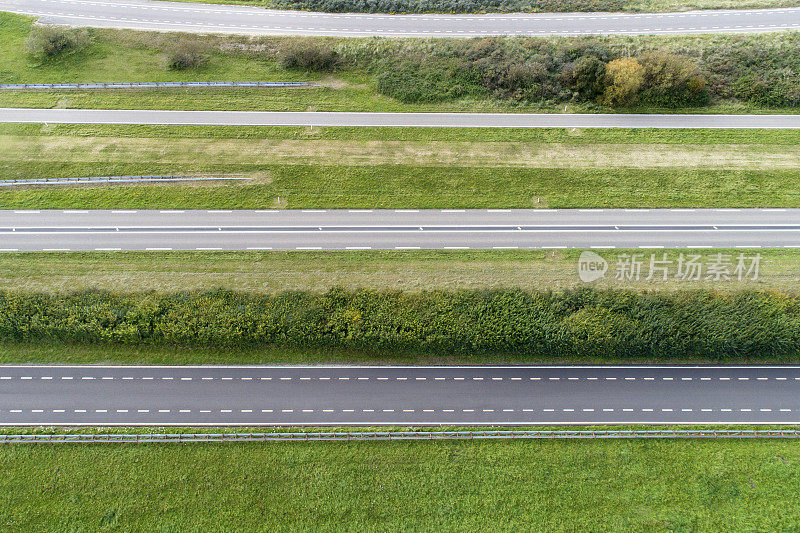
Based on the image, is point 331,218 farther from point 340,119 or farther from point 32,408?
point 32,408

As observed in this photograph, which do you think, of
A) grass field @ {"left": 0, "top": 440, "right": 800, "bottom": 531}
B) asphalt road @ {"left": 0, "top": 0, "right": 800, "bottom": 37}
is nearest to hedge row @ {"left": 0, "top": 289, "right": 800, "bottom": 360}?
grass field @ {"left": 0, "top": 440, "right": 800, "bottom": 531}

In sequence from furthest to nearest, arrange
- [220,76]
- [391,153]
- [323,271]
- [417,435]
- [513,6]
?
[513,6] < [220,76] < [391,153] < [323,271] < [417,435]

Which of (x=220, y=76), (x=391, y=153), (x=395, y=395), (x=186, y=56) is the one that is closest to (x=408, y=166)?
(x=391, y=153)

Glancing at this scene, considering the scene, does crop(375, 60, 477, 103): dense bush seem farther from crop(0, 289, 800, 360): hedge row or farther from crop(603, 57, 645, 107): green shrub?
crop(0, 289, 800, 360): hedge row

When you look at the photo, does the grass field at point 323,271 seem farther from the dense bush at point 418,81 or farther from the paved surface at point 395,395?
the dense bush at point 418,81

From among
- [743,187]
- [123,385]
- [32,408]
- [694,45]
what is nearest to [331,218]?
[123,385]

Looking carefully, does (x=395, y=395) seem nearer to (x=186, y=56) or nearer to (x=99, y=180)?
(x=99, y=180)
